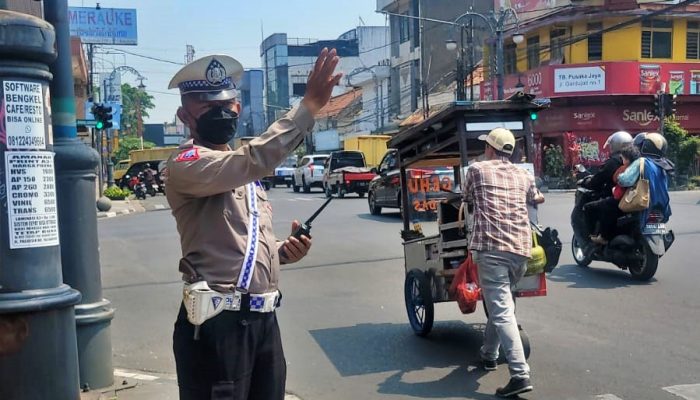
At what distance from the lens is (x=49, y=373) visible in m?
3.98

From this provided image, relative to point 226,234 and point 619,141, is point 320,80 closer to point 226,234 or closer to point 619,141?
point 226,234

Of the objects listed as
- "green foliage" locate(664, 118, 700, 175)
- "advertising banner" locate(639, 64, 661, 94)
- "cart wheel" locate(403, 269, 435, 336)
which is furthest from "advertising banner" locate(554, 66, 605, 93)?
"cart wheel" locate(403, 269, 435, 336)

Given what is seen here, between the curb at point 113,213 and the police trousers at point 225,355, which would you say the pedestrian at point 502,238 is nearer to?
the police trousers at point 225,355

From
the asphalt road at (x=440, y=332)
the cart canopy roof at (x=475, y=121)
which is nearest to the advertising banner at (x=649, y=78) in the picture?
the asphalt road at (x=440, y=332)

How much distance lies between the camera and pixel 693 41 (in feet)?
116

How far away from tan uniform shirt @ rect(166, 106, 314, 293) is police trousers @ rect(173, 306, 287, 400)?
14 cm

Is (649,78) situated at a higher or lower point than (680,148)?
higher

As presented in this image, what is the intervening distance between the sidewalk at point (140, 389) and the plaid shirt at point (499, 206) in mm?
1778

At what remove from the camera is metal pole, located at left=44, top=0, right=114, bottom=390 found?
5062mm

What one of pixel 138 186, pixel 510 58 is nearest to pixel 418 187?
pixel 138 186

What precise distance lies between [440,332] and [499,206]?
225cm

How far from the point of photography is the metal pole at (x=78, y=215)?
16.6 feet

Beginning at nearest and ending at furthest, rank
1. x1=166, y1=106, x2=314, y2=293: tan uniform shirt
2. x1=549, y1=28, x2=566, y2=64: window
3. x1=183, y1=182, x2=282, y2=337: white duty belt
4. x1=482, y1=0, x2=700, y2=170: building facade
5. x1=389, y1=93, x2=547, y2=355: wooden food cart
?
x1=166, y1=106, x2=314, y2=293: tan uniform shirt
x1=183, y1=182, x2=282, y2=337: white duty belt
x1=389, y1=93, x2=547, y2=355: wooden food cart
x1=482, y1=0, x2=700, y2=170: building facade
x1=549, y1=28, x2=566, y2=64: window

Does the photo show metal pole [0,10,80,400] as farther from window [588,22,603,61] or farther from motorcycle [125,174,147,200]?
motorcycle [125,174,147,200]
